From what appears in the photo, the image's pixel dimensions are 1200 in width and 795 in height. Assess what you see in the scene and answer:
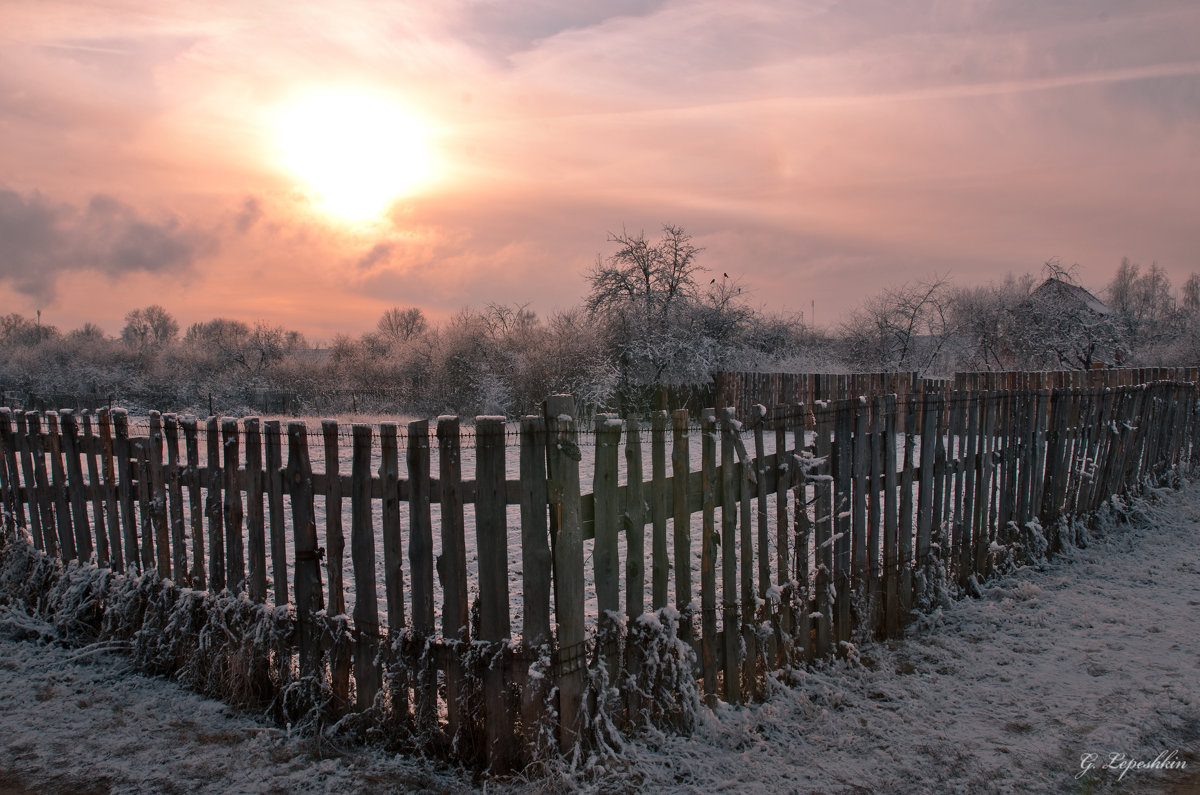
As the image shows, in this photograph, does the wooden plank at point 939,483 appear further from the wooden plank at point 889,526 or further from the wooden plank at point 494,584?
the wooden plank at point 494,584

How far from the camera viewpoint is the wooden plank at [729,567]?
366cm

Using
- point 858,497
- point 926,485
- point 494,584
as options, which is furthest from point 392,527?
point 926,485

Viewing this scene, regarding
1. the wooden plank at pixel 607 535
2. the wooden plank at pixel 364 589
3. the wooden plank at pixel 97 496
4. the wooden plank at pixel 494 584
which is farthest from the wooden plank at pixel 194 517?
the wooden plank at pixel 607 535

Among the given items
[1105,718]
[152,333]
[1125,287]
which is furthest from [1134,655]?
[152,333]

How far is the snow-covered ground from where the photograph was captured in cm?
313

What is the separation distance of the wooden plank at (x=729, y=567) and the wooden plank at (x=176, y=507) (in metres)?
3.34

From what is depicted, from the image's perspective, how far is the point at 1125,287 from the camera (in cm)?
6712

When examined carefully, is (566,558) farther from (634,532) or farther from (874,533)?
(874,533)

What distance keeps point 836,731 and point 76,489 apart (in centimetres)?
536

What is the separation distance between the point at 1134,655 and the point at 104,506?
689cm

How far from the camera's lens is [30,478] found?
5.51 meters

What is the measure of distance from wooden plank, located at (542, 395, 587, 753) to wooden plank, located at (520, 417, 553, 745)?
0.04m

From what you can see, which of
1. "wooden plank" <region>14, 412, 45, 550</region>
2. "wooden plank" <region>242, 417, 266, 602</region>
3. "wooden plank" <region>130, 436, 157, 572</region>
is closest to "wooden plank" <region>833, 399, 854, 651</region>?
"wooden plank" <region>242, 417, 266, 602</region>

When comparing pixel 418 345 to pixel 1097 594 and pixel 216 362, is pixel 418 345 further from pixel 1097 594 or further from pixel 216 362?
pixel 1097 594
